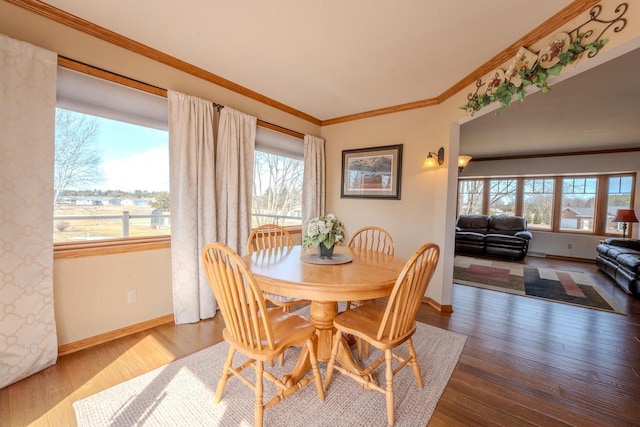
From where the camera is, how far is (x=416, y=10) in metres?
1.79

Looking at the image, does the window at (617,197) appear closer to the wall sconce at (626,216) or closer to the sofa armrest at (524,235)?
the wall sconce at (626,216)

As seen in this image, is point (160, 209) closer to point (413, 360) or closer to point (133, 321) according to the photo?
point (133, 321)

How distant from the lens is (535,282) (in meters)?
4.31

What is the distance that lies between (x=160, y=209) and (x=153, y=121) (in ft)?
2.76

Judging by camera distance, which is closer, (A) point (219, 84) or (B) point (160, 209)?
(B) point (160, 209)

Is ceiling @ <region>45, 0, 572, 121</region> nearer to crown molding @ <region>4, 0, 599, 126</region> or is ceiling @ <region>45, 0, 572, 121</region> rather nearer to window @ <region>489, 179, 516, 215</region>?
crown molding @ <region>4, 0, 599, 126</region>

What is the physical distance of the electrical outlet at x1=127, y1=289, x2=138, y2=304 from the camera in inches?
94.0

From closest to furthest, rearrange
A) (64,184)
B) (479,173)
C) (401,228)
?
(64,184) → (401,228) → (479,173)

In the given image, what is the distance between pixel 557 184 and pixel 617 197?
103 centimetres

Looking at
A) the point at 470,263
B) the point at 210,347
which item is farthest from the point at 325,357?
the point at 470,263

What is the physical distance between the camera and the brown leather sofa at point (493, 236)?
5.93 metres

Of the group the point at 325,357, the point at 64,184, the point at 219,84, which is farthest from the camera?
the point at 219,84

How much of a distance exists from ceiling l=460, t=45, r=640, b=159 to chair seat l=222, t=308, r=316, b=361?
338 centimetres

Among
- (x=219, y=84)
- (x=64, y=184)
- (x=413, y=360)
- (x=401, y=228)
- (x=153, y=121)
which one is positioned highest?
(x=219, y=84)
